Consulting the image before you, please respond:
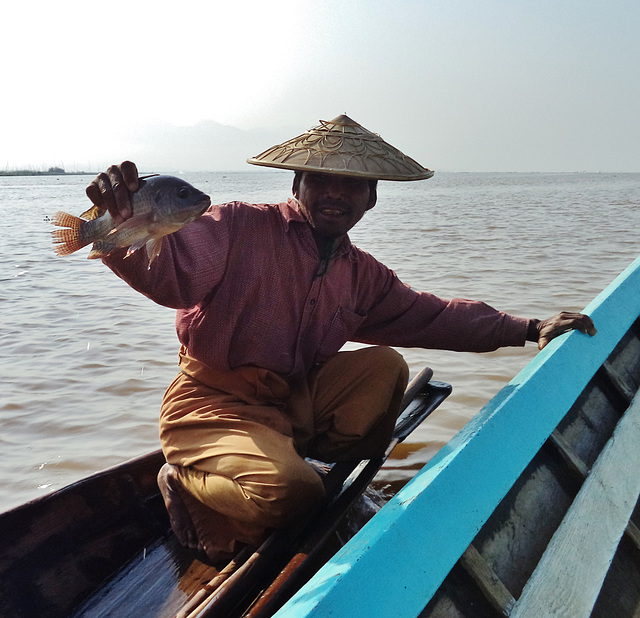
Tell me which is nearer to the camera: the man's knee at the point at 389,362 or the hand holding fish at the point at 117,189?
the hand holding fish at the point at 117,189

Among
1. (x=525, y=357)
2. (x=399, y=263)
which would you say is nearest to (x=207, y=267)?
(x=525, y=357)

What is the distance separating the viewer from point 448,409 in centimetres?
418

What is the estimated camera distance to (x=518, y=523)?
5.89 feet

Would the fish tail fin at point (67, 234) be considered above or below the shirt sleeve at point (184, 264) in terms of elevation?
above

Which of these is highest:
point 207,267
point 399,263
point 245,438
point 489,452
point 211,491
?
point 207,267

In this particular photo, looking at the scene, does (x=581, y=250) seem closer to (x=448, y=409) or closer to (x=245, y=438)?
(x=448, y=409)

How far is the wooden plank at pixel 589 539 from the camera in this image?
1.53 meters

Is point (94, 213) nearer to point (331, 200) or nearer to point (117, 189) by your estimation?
point (117, 189)

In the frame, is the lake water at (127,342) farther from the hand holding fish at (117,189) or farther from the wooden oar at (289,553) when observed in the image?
the hand holding fish at (117,189)

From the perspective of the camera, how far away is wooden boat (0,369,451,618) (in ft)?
6.23

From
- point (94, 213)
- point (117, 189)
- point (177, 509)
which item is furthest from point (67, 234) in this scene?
point (177, 509)

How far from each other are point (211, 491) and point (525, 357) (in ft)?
12.0

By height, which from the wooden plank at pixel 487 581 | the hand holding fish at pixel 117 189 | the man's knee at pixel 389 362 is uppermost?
the hand holding fish at pixel 117 189

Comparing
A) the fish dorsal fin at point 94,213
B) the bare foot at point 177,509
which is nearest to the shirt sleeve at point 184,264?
the fish dorsal fin at point 94,213
